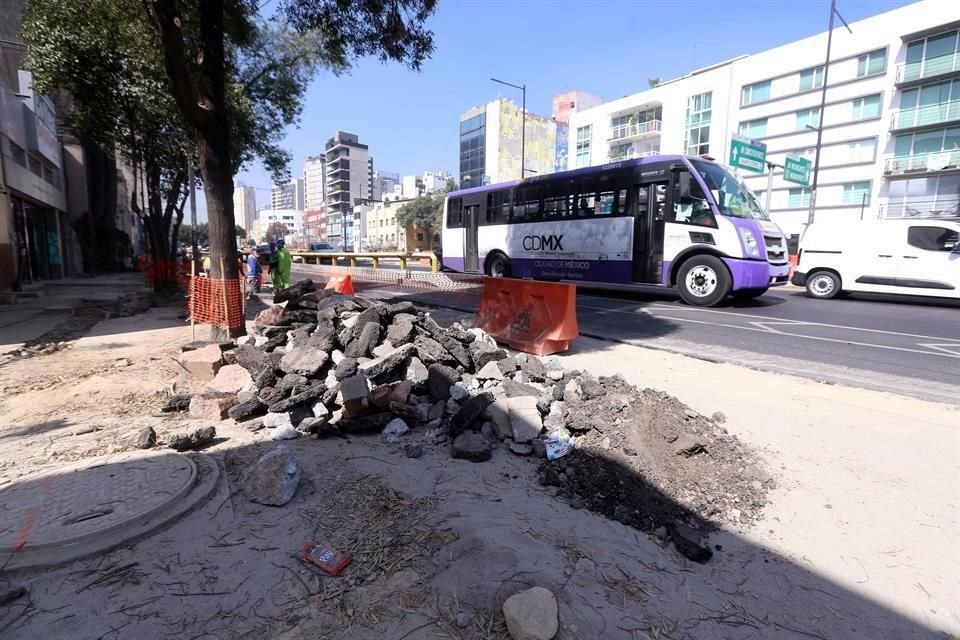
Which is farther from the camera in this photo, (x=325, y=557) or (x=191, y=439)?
(x=191, y=439)

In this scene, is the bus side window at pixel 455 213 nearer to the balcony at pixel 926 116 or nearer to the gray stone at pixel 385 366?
the gray stone at pixel 385 366

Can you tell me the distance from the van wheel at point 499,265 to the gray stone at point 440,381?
1154cm

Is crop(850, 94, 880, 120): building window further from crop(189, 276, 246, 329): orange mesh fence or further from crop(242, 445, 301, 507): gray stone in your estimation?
crop(242, 445, 301, 507): gray stone

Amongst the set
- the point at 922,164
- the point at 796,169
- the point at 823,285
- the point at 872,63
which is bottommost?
the point at 823,285

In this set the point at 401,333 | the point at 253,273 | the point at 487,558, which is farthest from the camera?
the point at 253,273

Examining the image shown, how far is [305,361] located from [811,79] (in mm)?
44457

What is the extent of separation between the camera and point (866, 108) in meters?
33.5

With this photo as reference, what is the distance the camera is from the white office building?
30.4 metres

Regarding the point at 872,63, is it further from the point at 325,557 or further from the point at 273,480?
the point at 325,557

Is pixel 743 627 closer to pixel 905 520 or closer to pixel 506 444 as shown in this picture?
pixel 905 520

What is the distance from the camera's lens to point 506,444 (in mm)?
3785

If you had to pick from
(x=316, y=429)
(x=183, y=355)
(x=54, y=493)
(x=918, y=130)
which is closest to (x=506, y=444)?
(x=316, y=429)

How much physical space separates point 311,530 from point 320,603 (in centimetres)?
58

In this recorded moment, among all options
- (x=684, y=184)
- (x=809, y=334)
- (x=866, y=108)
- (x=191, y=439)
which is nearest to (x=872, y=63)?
(x=866, y=108)
